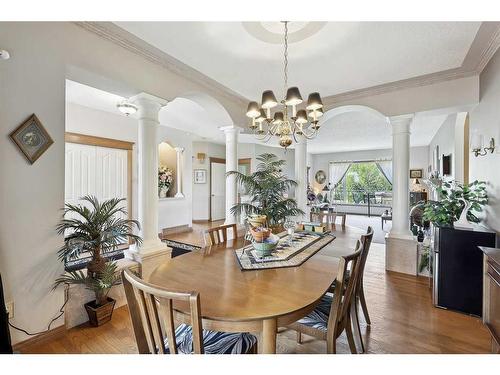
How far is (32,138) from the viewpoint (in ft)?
5.73

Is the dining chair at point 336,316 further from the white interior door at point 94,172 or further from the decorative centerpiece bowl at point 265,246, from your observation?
the white interior door at point 94,172

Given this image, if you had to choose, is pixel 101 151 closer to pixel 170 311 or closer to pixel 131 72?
pixel 131 72

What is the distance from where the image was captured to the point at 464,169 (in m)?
3.90

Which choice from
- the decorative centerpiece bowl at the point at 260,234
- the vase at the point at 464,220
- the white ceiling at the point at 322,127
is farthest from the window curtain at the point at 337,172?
the decorative centerpiece bowl at the point at 260,234

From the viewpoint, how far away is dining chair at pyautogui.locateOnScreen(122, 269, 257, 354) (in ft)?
2.98

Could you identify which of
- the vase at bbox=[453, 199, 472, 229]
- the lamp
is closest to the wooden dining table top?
the lamp

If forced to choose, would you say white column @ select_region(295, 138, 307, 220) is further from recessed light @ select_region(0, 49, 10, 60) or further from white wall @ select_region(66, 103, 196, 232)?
recessed light @ select_region(0, 49, 10, 60)

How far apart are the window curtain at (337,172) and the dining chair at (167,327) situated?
9.31 metres

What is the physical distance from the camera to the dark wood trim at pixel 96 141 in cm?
387

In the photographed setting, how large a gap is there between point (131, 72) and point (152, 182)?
1.09 meters

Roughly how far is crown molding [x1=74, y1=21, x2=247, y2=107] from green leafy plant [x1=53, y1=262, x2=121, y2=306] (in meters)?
2.00

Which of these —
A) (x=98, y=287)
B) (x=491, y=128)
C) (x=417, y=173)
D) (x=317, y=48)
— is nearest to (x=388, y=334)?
(x=491, y=128)
